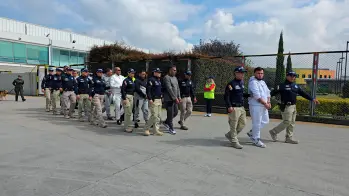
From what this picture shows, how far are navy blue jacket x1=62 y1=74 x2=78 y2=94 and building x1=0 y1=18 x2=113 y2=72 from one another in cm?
2600

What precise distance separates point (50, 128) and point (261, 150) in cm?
584

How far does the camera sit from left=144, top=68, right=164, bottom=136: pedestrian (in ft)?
23.3

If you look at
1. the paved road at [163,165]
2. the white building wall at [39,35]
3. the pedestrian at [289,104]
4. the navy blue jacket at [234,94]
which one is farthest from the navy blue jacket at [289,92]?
the white building wall at [39,35]

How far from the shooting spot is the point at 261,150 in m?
5.89

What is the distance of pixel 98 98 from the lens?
857 cm

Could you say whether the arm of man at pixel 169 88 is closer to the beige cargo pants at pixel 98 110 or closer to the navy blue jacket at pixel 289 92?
the beige cargo pants at pixel 98 110

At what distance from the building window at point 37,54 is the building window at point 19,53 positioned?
498mm

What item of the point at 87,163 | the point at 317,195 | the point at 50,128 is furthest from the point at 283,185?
the point at 50,128

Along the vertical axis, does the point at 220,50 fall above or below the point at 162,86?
above

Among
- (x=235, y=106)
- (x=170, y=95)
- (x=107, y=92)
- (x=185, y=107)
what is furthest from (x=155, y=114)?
(x=107, y=92)

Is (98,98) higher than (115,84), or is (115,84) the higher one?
(115,84)

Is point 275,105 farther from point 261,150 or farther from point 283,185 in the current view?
point 283,185

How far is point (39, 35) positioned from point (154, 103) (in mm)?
40080

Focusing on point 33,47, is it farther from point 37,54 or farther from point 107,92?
point 107,92
